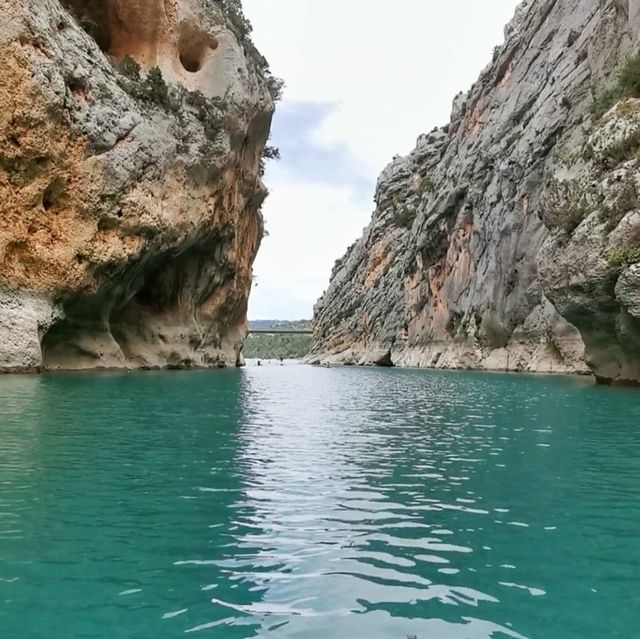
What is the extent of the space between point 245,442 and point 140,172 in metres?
25.0

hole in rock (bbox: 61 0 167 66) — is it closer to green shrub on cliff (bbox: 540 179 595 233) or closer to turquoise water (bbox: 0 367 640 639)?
green shrub on cliff (bbox: 540 179 595 233)

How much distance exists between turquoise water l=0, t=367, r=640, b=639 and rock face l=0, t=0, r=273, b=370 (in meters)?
17.2

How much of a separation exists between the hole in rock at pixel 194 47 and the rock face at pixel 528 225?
24.1 meters

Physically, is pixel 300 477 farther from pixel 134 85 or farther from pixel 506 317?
pixel 506 317

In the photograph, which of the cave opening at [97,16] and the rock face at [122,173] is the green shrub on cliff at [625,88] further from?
the cave opening at [97,16]

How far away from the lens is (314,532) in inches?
260

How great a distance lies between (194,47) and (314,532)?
140 feet

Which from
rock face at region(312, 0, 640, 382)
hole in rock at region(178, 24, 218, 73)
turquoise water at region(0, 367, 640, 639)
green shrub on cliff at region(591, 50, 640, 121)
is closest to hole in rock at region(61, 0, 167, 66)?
hole in rock at region(178, 24, 218, 73)

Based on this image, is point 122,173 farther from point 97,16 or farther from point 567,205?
point 567,205

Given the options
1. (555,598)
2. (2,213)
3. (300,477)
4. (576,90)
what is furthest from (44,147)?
(576,90)

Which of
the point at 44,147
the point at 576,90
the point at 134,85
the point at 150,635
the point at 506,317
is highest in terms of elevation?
the point at 576,90

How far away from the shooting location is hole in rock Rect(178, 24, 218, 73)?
41.7m

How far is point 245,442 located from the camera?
12320 mm

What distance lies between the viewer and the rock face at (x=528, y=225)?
28297 mm
